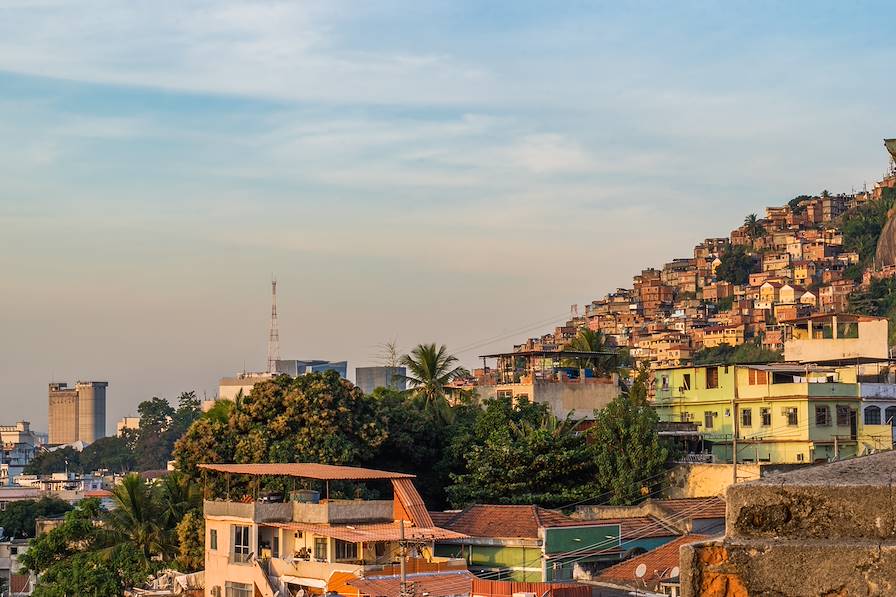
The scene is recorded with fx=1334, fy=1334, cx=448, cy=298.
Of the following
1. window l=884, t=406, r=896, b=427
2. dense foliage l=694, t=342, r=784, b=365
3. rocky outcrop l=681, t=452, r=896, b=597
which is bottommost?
window l=884, t=406, r=896, b=427

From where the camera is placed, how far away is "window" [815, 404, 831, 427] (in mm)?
37281

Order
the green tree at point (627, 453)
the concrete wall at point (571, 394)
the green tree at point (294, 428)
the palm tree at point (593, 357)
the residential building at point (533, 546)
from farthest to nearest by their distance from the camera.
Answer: the palm tree at point (593, 357), the concrete wall at point (571, 394), the green tree at point (294, 428), the green tree at point (627, 453), the residential building at point (533, 546)

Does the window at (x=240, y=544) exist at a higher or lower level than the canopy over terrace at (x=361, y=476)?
lower

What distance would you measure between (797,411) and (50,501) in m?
37.1

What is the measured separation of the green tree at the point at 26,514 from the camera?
59344 mm

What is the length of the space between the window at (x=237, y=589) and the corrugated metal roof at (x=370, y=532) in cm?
144

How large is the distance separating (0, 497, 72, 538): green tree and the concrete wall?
2654 centimetres

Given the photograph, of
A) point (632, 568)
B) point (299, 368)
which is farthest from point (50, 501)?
point (299, 368)

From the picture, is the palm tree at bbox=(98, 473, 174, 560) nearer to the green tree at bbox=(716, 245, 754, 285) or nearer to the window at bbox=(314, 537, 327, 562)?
the window at bbox=(314, 537, 327, 562)

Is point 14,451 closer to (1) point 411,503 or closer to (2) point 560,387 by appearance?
(2) point 560,387

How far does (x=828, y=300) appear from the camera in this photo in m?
114

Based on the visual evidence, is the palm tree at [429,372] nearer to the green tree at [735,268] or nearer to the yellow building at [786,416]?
the yellow building at [786,416]

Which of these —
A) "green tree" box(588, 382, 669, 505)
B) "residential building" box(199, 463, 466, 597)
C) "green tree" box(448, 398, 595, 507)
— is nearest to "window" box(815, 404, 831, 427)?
"green tree" box(588, 382, 669, 505)

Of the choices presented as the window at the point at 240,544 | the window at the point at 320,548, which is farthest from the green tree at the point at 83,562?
the window at the point at 320,548
